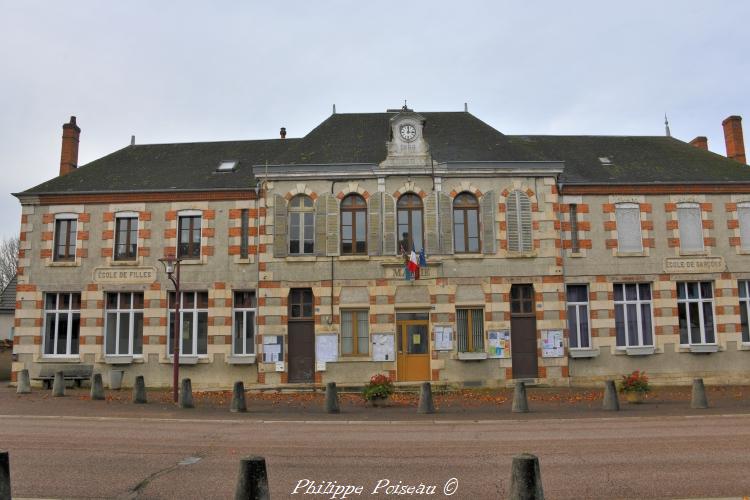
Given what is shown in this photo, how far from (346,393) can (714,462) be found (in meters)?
12.4

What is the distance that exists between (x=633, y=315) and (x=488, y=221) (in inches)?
250

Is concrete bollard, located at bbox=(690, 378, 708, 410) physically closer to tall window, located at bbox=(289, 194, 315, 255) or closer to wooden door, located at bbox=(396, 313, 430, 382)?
wooden door, located at bbox=(396, 313, 430, 382)

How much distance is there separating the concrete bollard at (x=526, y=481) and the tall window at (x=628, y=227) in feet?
58.0

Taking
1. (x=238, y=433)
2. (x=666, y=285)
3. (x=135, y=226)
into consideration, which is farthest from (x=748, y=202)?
(x=135, y=226)

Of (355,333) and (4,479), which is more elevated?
(355,333)

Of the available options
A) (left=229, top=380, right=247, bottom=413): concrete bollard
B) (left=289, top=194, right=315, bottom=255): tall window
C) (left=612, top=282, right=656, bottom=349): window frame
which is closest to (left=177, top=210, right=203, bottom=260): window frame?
(left=289, top=194, right=315, bottom=255): tall window

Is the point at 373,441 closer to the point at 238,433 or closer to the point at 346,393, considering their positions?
the point at 238,433

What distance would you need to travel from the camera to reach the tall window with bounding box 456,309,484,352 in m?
20.2

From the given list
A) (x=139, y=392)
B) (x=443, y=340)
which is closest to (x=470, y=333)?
(x=443, y=340)

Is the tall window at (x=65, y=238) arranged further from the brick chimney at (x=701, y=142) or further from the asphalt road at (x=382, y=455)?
the brick chimney at (x=701, y=142)

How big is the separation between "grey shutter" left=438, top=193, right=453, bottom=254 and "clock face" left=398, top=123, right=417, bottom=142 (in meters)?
2.28

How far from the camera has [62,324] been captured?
854 inches

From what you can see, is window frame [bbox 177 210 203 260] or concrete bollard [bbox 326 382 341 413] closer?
concrete bollard [bbox 326 382 341 413]

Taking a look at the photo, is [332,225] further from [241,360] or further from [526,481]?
[526,481]
